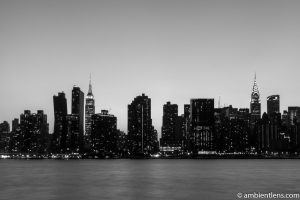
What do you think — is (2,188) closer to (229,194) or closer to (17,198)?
(17,198)

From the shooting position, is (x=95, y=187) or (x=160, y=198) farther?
(x=95, y=187)

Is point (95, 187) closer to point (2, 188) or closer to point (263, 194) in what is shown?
point (2, 188)

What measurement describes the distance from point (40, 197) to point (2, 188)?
16700 millimetres

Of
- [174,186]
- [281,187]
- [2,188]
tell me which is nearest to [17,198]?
[2,188]

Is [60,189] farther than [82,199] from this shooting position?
Yes

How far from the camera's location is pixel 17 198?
7088 cm

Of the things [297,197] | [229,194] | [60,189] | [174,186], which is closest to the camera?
[297,197]

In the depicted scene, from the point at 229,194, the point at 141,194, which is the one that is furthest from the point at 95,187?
the point at 229,194

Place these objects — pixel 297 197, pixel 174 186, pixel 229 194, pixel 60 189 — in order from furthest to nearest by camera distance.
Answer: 1. pixel 174 186
2. pixel 60 189
3. pixel 229 194
4. pixel 297 197

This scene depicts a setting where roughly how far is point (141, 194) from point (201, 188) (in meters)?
13.1

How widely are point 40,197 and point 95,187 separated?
17.3 m

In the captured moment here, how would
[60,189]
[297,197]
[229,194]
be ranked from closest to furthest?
1. [297,197]
2. [229,194]
3. [60,189]

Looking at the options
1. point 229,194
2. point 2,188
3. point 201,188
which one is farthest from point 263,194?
point 2,188

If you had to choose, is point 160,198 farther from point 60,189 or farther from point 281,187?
point 281,187
